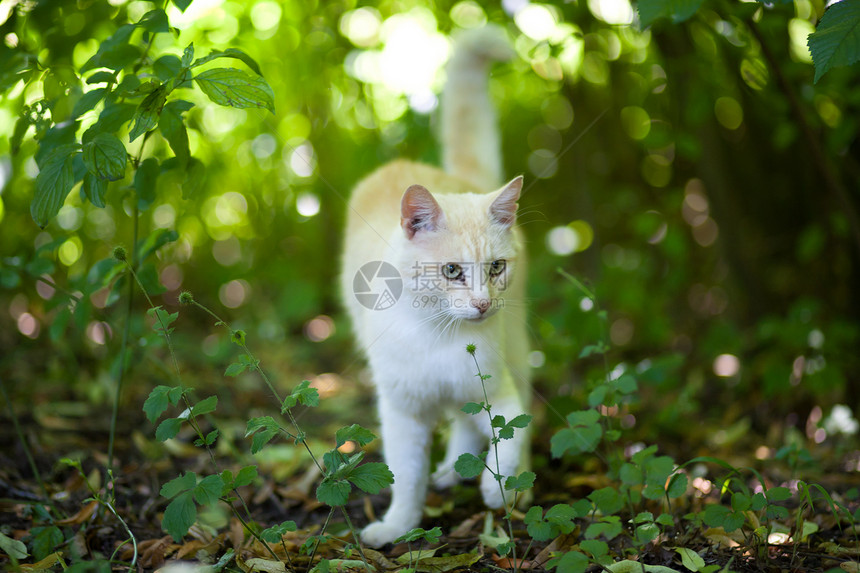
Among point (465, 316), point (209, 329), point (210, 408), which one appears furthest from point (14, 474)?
point (209, 329)

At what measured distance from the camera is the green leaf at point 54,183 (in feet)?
5.78

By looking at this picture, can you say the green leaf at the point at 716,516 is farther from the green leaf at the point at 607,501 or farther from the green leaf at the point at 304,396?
the green leaf at the point at 304,396

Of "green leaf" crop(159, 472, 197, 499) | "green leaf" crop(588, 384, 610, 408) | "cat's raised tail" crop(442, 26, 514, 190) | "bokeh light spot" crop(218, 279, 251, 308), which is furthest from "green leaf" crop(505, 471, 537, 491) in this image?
"bokeh light spot" crop(218, 279, 251, 308)

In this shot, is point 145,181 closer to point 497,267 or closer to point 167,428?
point 167,428

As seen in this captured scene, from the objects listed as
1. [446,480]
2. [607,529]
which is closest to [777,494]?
[607,529]

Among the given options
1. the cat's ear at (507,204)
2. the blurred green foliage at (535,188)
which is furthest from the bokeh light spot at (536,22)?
the cat's ear at (507,204)

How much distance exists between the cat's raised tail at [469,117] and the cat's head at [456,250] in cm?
102

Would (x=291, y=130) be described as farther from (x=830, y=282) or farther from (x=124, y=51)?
(x=830, y=282)

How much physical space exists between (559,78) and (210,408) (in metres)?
3.08

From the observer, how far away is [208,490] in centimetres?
166

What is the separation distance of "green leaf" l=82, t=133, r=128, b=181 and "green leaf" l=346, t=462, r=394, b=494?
107 centimetres

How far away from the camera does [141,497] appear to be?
2504 mm

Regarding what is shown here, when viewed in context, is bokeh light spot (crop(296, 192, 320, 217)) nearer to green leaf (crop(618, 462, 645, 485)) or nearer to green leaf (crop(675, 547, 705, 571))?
green leaf (crop(618, 462, 645, 485))

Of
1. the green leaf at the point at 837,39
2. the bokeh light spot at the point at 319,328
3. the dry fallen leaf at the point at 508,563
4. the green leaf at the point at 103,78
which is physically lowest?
the bokeh light spot at the point at 319,328
